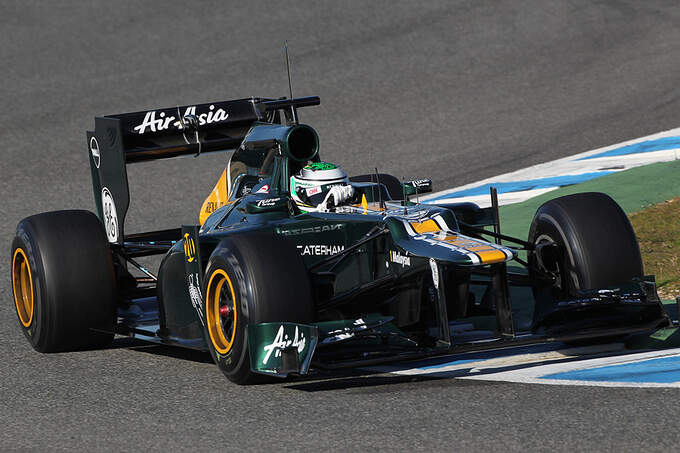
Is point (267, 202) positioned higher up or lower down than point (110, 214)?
lower down

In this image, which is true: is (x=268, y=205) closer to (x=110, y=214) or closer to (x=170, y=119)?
(x=170, y=119)

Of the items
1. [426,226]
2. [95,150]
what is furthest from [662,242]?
[95,150]

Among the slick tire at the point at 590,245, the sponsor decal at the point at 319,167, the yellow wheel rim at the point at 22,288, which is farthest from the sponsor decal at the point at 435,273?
the yellow wheel rim at the point at 22,288

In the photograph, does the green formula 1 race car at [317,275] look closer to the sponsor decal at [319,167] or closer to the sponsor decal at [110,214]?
the sponsor decal at [319,167]

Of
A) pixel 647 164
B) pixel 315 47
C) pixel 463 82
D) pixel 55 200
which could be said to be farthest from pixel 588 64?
pixel 55 200

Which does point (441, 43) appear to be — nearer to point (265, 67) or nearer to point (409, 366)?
point (265, 67)

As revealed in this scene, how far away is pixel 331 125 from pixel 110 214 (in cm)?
718

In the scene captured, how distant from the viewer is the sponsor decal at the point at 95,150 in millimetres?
9508

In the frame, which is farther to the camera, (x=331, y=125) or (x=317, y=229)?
(x=331, y=125)

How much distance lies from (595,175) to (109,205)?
5.59m

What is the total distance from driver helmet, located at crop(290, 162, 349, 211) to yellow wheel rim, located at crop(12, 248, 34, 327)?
214 cm

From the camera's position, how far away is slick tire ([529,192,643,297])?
729cm

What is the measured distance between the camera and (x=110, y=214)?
9.55m

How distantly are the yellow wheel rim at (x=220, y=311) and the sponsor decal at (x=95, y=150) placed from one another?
2.74m
